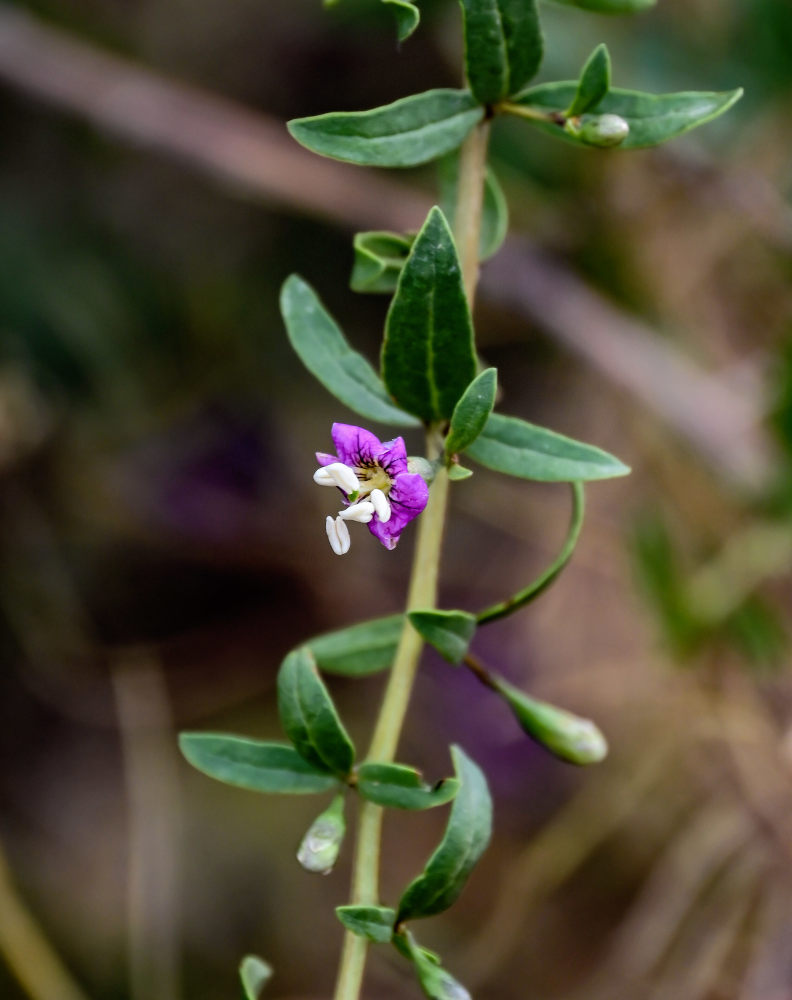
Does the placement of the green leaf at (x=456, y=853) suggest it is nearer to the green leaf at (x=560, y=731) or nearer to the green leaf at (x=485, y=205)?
the green leaf at (x=560, y=731)

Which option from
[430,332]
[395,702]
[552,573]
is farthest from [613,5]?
[395,702]

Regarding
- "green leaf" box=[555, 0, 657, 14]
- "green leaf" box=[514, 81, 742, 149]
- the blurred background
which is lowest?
the blurred background

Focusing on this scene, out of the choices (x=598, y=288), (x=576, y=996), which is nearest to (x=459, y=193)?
(x=598, y=288)

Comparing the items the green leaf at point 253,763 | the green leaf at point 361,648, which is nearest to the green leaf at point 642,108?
the green leaf at point 361,648

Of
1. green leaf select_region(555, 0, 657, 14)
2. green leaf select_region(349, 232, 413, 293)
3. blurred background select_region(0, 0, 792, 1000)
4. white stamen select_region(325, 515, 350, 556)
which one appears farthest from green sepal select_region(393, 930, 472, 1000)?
blurred background select_region(0, 0, 792, 1000)

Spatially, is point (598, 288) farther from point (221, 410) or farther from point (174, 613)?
point (174, 613)

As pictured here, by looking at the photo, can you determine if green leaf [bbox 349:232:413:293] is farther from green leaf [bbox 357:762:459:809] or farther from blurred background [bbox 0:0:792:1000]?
blurred background [bbox 0:0:792:1000]
